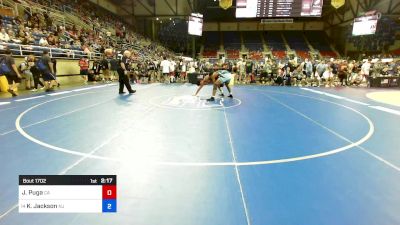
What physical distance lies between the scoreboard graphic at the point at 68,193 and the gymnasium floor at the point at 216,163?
278 mm

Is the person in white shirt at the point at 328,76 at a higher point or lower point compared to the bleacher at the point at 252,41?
lower

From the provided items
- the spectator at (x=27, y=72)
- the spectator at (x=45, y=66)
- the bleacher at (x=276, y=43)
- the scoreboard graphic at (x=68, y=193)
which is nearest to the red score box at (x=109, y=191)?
the scoreboard graphic at (x=68, y=193)

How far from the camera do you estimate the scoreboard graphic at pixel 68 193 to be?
6.63ft

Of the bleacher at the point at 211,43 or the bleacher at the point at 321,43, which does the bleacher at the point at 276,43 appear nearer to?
the bleacher at the point at 321,43

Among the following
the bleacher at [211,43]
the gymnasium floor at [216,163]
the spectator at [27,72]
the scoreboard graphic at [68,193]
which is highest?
the bleacher at [211,43]

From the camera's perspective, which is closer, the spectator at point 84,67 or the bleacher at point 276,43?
the spectator at point 84,67

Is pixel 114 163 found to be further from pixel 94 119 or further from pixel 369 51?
pixel 369 51

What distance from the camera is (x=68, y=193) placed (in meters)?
2.03

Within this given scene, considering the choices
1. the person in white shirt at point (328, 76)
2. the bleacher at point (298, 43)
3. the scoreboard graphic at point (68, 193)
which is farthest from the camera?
the bleacher at point (298, 43)

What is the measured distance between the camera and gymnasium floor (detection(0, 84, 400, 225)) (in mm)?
2422

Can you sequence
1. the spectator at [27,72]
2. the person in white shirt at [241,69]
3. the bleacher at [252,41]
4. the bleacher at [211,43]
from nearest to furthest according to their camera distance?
the spectator at [27,72], the person in white shirt at [241,69], the bleacher at [211,43], the bleacher at [252,41]

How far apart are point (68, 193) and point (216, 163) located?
2.00 meters

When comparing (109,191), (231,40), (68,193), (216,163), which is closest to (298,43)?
(231,40)

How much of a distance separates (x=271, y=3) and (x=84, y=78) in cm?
1367
